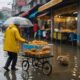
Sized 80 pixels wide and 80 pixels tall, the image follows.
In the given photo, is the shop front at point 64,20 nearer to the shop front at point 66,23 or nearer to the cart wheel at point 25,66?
the shop front at point 66,23

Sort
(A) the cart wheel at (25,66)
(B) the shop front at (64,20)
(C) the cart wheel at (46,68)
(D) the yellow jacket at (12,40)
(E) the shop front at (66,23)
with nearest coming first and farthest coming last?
(C) the cart wheel at (46,68) < (D) the yellow jacket at (12,40) < (A) the cart wheel at (25,66) < (B) the shop front at (64,20) < (E) the shop front at (66,23)

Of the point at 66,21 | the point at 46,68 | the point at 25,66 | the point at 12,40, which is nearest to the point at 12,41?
the point at 12,40

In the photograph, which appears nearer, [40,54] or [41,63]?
[40,54]

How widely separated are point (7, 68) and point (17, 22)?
1.67 meters

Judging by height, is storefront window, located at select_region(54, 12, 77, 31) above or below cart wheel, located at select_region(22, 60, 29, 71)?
above

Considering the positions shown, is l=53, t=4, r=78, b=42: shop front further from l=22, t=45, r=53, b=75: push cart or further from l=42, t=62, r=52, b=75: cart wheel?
l=42, t=62, r=52, b=75: cart wheel

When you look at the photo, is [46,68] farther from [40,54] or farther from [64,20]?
[64,20]

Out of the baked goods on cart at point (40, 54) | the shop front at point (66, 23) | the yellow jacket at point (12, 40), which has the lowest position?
the baked goods on cart at point (40, 54)

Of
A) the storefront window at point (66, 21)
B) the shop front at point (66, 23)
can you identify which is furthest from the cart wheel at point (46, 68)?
the storefront window at point (66, 21)

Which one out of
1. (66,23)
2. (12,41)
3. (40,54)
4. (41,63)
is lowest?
(41,63)

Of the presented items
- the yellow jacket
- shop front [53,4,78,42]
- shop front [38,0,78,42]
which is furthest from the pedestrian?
shop front [53,4,78,42]

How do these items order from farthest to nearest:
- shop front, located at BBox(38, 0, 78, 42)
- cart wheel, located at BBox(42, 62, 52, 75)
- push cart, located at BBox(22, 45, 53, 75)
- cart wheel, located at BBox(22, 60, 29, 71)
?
shop front, located at BBox(38, 0, 78, 42), cart wheel, located at BBox(22, 60, 29, 71), push cart, located at BBox(22, 45, 53, 75), cart wheel, located at BBox(42, 62, 52, 75)

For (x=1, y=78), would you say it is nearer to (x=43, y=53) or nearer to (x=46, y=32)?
(x=43, y=53)

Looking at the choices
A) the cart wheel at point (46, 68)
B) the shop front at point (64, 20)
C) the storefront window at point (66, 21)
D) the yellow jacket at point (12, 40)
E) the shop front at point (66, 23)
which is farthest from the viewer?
the storefront window at point (66, 21)
